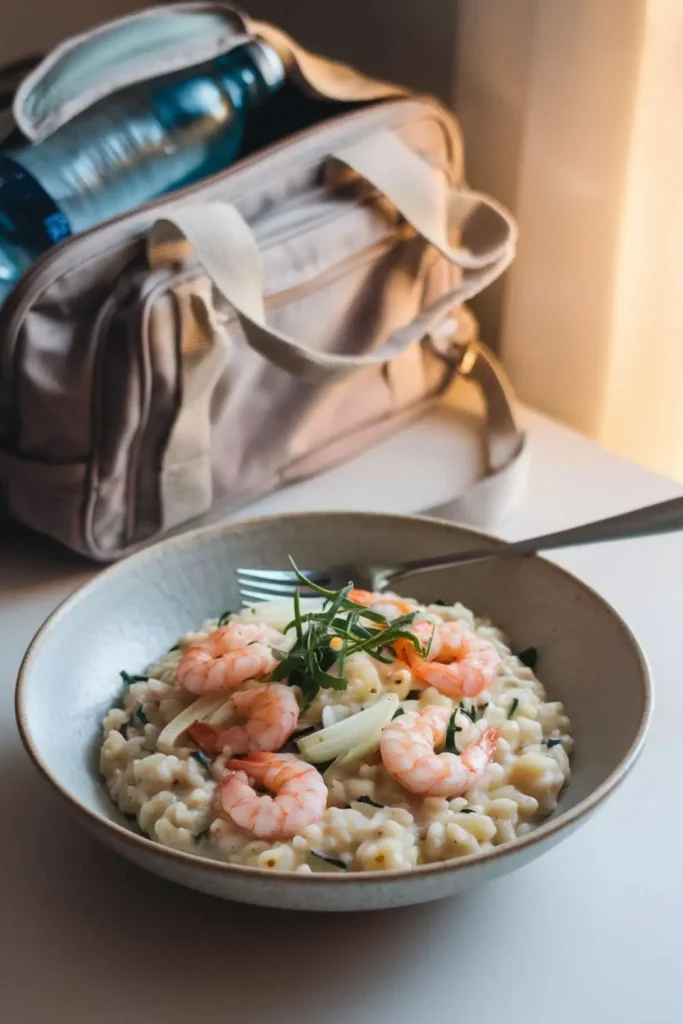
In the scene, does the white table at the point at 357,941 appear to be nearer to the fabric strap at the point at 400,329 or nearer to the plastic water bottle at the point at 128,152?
the fabric strap at the point at 400,329

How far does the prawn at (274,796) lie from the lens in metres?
0.56

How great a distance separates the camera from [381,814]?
575mm

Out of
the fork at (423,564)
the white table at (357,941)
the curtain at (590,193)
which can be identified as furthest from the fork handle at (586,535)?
the curtain at (590,193)

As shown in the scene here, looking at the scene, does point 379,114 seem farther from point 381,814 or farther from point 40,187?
point 381,814

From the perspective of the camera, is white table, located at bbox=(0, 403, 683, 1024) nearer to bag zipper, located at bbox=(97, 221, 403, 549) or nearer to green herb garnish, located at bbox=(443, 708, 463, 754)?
green herb garnish, located at bbox=(443, 708, 463, 754)

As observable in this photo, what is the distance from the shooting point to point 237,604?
2.65 feet

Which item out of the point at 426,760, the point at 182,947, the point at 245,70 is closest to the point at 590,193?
the point at 245,70

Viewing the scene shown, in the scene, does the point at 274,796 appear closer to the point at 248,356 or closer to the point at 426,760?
the point at 426,760

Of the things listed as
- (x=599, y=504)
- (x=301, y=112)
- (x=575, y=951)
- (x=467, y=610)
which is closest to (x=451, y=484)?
(x=599, y=504)

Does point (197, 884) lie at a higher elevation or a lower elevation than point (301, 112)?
lower

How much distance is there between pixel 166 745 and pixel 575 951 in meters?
0.24

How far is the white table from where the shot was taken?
21.3 inches

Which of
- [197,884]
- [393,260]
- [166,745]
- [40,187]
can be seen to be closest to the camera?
[197,884]

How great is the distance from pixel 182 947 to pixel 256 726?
0.39 feet
